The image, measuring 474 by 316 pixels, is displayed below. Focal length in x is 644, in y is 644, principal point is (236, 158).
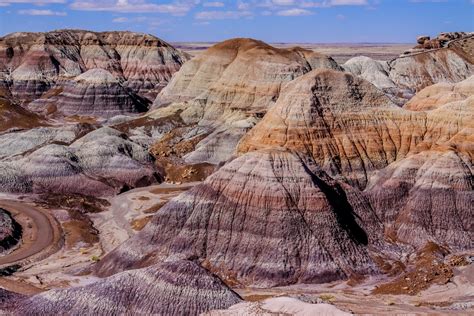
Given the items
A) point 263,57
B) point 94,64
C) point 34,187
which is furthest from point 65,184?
point 94,64

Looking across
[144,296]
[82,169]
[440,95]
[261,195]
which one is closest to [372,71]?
[440,95]

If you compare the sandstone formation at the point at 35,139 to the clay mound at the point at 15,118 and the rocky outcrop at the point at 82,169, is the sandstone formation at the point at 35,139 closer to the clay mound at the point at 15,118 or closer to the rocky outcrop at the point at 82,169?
the rocky outcrop at the point at 82,169

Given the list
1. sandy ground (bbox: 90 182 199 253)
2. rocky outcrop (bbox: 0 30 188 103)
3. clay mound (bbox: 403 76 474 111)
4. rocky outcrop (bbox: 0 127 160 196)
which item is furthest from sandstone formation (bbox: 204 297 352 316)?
rocky outcrop (bbox: 0 30 188 103)

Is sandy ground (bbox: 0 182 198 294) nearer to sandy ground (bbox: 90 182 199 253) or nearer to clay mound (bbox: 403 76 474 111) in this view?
sandy ground (bbox: 90 182 199 253)

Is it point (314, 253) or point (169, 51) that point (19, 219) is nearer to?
point (314, 253)

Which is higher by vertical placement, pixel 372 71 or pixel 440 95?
pixel 440 95

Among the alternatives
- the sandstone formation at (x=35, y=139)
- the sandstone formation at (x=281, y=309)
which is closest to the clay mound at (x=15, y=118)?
the sandstone formation at (x=35, y=139)

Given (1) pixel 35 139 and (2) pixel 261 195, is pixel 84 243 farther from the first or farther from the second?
(1) pixel 35 139
